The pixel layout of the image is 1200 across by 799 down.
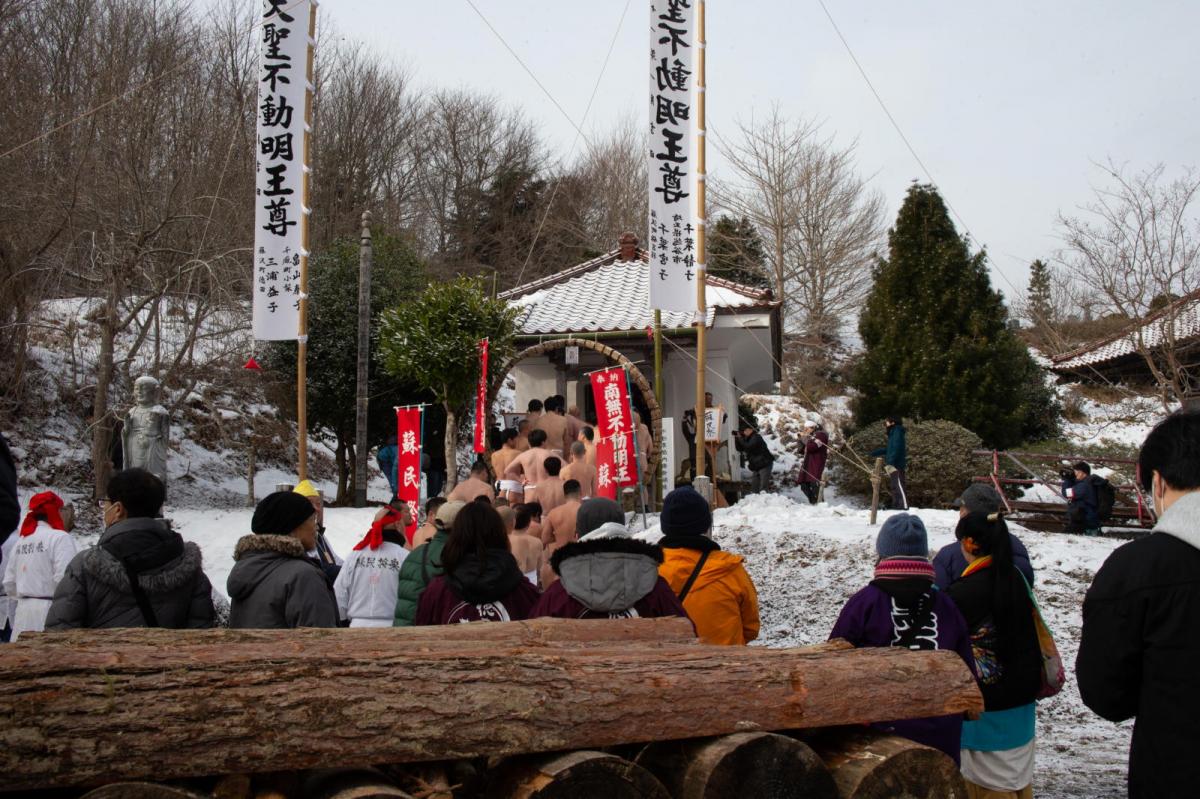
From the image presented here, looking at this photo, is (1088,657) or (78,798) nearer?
(78,798)

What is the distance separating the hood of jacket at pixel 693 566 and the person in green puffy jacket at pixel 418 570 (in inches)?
51.3

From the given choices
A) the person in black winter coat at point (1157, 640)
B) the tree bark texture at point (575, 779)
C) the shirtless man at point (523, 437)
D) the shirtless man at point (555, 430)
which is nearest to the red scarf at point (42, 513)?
the tree bark texture at point (575, 779)

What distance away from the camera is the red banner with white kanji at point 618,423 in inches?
497

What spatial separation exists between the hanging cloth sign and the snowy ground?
12.0 ft

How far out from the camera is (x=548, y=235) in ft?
127

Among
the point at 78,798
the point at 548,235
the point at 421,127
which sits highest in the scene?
the point at 421,127

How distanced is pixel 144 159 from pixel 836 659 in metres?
17.4

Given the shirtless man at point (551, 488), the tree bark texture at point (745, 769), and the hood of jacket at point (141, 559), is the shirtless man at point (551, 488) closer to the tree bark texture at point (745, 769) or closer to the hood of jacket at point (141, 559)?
the hood of jacket at point (141, 559)

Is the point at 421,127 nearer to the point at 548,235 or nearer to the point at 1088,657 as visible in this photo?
the point at 548,235

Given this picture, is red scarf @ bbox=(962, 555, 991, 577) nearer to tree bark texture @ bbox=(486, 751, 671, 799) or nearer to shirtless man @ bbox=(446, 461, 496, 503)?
tree bark texture @ bbox=(486, 751, 671, 799)

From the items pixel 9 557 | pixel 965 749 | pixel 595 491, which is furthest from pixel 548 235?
pixel 965 749

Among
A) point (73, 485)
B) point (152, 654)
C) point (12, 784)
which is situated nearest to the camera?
point (12, 784)

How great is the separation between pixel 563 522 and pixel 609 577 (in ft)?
16.2

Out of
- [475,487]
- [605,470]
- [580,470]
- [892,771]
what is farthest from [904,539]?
[605,470]
